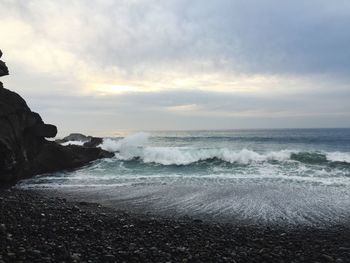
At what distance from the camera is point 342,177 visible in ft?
65.2

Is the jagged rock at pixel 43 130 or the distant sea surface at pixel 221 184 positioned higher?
the jagged rock at pixel 43 130

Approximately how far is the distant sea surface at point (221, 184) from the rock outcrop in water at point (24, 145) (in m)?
1.14

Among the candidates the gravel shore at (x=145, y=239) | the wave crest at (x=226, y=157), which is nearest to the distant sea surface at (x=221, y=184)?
the wave crest at (x=226, y=157)

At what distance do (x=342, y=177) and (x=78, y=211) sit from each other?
1445 centimetres

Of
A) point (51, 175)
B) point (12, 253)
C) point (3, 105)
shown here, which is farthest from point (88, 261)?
point (51, 175)

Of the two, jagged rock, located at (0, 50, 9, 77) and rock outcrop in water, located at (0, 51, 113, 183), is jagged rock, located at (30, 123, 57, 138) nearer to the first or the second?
rock outcrop in water, located at (0, 51, 113, 183)

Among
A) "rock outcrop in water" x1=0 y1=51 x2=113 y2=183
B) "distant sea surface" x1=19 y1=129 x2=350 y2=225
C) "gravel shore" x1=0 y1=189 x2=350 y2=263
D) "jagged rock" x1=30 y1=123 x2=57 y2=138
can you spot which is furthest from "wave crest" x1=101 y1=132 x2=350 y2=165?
"gravel shore" x1=0 y1=189 x2=350 y2=263

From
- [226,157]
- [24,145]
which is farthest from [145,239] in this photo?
[226,157]

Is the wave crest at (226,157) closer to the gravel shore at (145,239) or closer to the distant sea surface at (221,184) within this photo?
the distant sea surface at (221,184)

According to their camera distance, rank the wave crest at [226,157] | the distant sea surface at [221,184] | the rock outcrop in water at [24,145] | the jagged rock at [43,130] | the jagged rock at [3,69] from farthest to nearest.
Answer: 1. the wave crest at [226,157]
2. the jagged rock at [43,130]
3. the jagged rock at [3,69]
4. the rock outcrop in water at [24,145]
5. the distant sea surface at [221,184]

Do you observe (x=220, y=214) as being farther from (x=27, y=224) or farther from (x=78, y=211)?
(x=27, y=224)

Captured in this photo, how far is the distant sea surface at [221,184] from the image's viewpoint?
→ 12352 mm

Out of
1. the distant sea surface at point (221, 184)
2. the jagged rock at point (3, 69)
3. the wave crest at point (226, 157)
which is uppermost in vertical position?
the jagged rock at point (3, 69)

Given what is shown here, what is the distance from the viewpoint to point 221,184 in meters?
17.8
